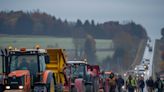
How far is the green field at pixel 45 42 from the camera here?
53987 millimetres

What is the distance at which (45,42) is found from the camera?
72188 mm

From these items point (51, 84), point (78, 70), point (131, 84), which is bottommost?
point (131, 84)

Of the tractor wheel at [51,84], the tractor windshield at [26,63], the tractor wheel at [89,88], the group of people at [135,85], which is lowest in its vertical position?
the group of people at [135,85]

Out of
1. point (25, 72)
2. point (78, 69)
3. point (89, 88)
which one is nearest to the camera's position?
point (25, 72)

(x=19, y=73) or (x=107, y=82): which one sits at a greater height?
(x=19, y=73)

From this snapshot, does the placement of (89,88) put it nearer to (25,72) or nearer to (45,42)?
(25,72)

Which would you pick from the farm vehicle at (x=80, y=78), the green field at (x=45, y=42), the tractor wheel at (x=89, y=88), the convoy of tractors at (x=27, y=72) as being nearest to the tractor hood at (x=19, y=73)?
the convoy of tractors at (x=27, y=72)

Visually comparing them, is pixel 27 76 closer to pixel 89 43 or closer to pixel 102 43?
pixel 89 43

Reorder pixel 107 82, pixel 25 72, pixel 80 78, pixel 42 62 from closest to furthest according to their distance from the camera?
pixel 25 72, pixel 42 62, pixel 80 78, pixel 107 82

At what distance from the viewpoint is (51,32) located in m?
87.0

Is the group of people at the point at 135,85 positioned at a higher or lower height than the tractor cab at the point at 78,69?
lower

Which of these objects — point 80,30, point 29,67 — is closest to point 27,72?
point 29,67

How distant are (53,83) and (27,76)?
268 cm

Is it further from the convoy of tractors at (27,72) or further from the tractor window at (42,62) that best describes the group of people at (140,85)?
the tractor window at (42,62)
